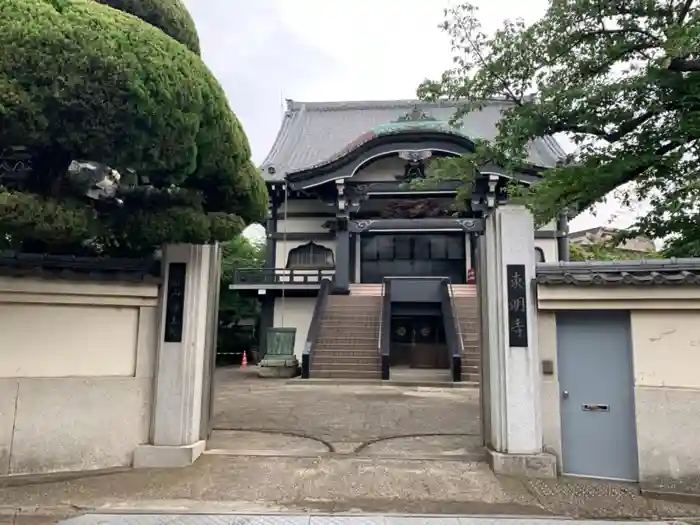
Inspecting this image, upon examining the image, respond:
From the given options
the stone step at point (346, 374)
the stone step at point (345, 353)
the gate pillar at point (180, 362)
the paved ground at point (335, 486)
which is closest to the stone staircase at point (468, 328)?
the stone step at point (346, 374)

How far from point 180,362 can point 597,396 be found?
14.5ft

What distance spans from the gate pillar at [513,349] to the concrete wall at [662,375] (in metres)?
0.27

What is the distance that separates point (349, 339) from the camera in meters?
15.5

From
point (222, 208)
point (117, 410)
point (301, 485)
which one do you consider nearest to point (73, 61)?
point (222, 208)

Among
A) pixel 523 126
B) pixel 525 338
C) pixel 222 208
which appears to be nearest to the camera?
pixel 525 338

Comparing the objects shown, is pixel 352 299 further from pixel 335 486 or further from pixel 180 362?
pixel 335 486

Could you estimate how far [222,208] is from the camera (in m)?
6.57

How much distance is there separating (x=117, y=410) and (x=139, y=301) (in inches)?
46.5

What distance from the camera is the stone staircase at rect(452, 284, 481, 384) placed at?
13.3 m

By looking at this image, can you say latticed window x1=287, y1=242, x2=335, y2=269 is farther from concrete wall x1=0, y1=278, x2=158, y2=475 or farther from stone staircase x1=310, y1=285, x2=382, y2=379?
concrete wall x1=0, y1=278, x2=158, y2=475

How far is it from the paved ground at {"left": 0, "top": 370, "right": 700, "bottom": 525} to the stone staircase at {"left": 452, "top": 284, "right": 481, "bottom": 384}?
4.92m

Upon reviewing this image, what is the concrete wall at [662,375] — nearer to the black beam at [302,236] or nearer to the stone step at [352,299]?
the stone step at [352,299]

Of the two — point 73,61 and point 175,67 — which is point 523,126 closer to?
point 175,67

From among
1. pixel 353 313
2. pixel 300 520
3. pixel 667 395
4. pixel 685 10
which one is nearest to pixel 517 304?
pixel 667 395
